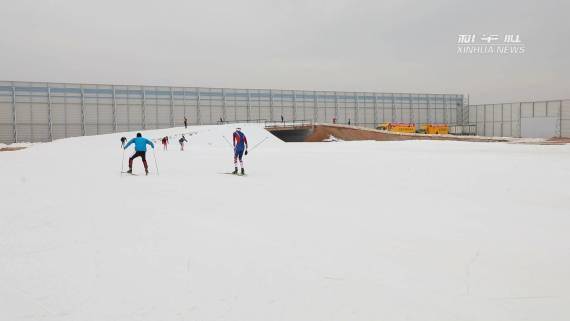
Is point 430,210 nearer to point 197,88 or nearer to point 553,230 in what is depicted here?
point 553,230

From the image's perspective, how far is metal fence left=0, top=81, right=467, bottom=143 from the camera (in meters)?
49.0

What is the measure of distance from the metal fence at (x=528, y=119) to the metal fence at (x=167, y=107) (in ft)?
35.9

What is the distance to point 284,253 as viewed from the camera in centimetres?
500

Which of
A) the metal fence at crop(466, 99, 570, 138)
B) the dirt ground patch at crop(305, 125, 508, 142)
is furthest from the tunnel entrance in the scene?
the metal fence at crop(466, 99, 570, 138)

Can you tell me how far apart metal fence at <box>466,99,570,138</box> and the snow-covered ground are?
2081 inches

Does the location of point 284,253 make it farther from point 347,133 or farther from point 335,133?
point 347,133

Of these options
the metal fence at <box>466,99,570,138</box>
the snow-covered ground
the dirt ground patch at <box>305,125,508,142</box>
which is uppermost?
the metal fence at <box>466,99,570,138</box>

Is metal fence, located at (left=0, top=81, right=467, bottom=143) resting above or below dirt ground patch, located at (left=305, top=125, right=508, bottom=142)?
above

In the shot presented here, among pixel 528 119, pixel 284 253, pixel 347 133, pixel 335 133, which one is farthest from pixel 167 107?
pixel 284 253

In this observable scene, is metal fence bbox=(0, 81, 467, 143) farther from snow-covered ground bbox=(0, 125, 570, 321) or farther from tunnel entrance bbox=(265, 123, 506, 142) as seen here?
snow-covered ground bbox=(0, 125, 570, 321)

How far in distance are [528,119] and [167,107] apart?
1892 inches

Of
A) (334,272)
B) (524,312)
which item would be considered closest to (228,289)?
(334,272)

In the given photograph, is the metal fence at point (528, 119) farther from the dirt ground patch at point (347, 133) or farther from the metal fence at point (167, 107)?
the dirt ground patch at point (347, 133)

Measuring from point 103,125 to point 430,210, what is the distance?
51.4 m
